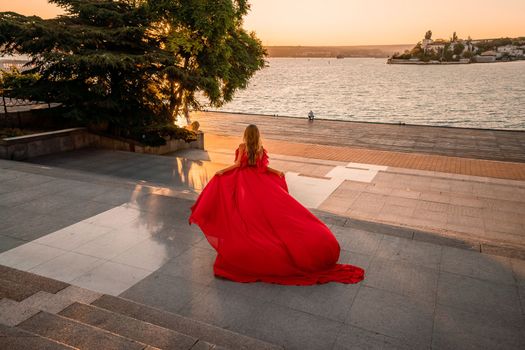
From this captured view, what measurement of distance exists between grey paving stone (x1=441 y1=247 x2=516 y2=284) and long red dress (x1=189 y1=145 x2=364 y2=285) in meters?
1.64

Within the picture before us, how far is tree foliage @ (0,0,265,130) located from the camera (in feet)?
49.2

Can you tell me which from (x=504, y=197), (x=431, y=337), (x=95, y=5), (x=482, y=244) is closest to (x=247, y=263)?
(x=431, y=337)

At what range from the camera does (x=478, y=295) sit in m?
5.39

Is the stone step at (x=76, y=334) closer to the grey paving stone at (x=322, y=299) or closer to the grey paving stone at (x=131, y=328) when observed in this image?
the grey paving stone at (x=131, y=328)

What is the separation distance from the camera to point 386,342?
4410 mm

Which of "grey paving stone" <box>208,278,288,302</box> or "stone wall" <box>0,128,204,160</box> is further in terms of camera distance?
"stone wall" <box>0,128,204,160</box>

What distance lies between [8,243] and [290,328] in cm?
521

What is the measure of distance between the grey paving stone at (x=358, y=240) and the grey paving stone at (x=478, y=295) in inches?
50.9

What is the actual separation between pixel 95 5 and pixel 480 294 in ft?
60.3

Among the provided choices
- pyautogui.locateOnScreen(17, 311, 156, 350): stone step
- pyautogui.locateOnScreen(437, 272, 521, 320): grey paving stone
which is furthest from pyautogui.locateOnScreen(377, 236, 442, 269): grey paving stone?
pyautogui.locateOnScreen(17, 311, 156, 350): stone step

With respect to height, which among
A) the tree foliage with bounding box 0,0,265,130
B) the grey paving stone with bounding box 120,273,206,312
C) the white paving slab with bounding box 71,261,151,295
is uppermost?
the tree foliage with bounding box 0,0,265,130

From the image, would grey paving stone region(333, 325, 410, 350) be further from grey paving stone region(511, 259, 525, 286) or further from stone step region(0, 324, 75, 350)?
stone step region(0, 324, 75, 350)

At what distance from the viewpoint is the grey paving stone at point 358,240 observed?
6.79 meters

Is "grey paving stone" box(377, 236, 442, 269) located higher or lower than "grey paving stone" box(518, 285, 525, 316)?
higher
